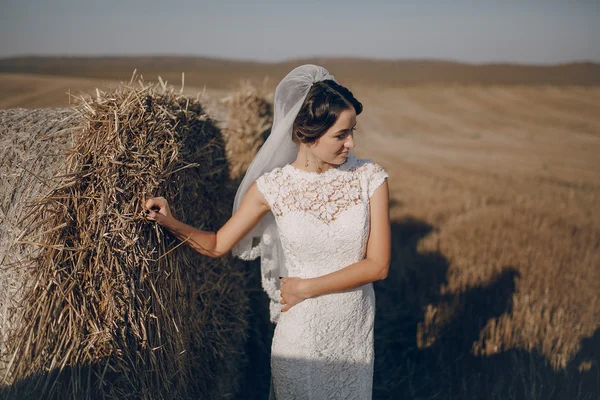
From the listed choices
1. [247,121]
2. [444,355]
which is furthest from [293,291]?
[247,121]

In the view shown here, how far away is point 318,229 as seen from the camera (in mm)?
2463

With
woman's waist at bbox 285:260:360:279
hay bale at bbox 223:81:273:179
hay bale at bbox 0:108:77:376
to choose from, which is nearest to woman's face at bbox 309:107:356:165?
woman's waist at bbox 285:260:360:279

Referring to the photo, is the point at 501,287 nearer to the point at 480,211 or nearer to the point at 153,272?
the point at 480,211

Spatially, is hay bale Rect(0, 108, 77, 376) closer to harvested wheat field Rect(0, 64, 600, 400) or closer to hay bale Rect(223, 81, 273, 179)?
harvested wheat field Rect(0, 64, 600, 400)

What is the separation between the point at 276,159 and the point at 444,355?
257 centimetres

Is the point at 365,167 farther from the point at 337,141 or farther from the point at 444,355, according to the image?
the point at 444,355

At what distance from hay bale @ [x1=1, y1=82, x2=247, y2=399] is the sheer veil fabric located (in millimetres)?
449

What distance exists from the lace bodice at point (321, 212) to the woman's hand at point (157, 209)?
541mm

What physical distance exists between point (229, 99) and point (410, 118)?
51.6 ft

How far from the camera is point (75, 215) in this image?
2.30m

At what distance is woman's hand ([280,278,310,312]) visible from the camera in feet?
8.25

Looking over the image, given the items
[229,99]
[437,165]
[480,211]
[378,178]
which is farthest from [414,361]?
[437,165]

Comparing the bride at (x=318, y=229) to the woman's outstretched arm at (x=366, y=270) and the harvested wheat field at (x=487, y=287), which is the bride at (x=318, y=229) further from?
the harvested wheat field at (x=487, y=287)

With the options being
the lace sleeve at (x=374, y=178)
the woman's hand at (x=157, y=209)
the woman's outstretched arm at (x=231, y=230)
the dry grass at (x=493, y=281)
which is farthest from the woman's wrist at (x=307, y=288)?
the dry grass at (x=493, y=281)
